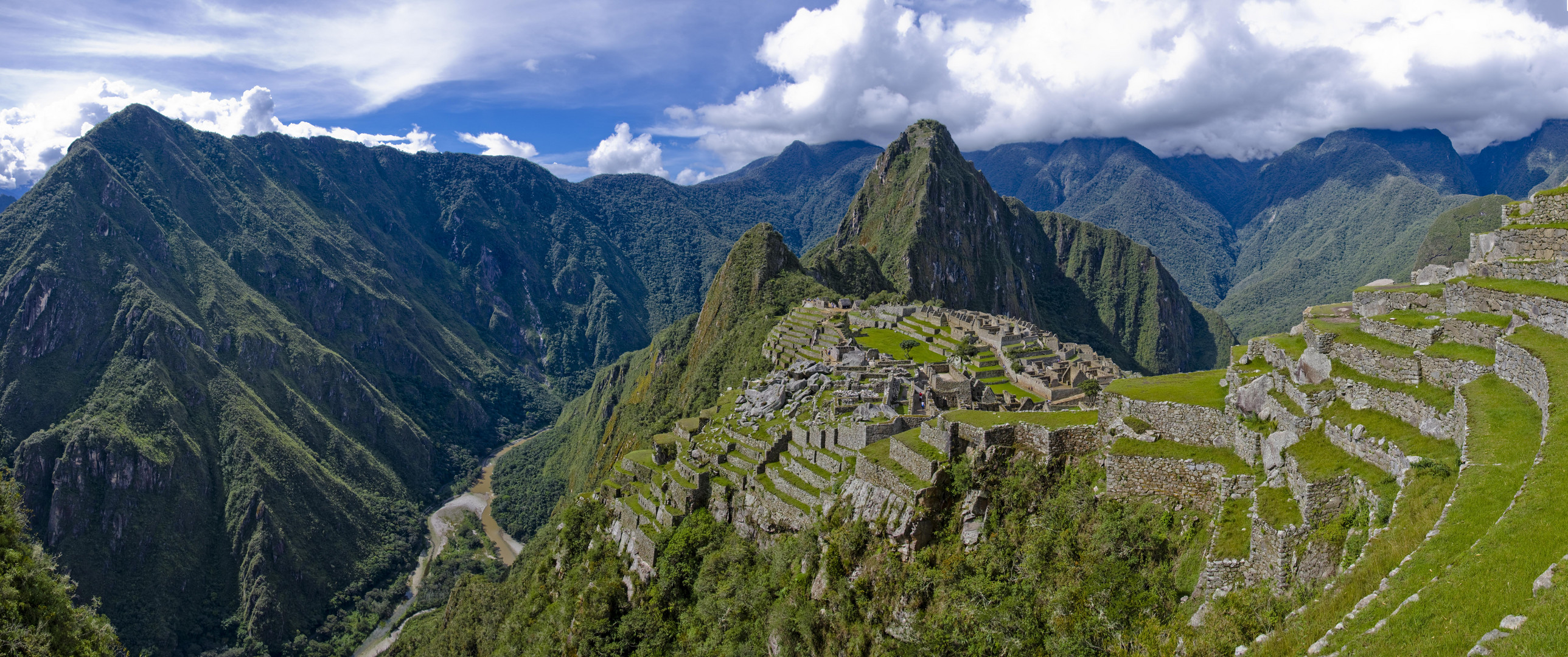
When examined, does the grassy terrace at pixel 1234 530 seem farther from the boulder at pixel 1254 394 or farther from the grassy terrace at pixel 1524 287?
the grassy terrace at pixel 1524 287

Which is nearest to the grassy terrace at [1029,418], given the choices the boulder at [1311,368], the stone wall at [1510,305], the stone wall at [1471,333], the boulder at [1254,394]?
the boulder at [1254,394]

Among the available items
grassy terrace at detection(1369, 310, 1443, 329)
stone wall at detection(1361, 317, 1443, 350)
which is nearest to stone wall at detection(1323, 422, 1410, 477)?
stone wall at detection(1361, 317, 1443, 350)

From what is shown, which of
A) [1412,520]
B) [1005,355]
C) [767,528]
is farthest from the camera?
[1005,355]

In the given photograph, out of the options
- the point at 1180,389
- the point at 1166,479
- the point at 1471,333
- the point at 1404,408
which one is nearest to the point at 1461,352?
the point at 1471,333

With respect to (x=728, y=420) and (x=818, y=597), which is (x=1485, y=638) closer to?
(x=818, y=597)

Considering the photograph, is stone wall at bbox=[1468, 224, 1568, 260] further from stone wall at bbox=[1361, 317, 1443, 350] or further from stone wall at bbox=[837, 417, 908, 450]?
stone wall at bbox=[837, 417, 908, 450]

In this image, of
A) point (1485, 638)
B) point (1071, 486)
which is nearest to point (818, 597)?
point (1071, 486)

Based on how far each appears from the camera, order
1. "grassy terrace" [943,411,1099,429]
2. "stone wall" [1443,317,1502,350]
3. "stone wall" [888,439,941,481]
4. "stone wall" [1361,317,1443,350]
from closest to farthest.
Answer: "stone wall" [1443,317,1502,350], "stone wall" [1361,317,1443,350], "grassy terrace" [943,411,1099,429], "stone wall" [888,439,941,481]
